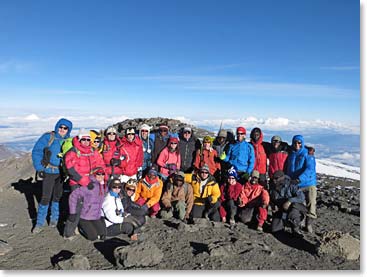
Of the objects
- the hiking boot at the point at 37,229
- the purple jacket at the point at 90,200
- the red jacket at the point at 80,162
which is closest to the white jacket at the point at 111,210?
the purple jacket at the point at 90,200

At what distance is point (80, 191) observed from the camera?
750cm

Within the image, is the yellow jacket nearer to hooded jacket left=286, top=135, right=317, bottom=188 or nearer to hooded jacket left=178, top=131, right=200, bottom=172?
hooded jacket left=178, top=131, right=200, bottom=172

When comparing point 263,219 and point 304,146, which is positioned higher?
point 304,146

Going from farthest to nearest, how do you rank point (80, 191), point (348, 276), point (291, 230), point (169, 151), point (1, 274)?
point (169, 151) → point (291, 230) → point (80, 191) → point (348, 276) → point (1, 274)

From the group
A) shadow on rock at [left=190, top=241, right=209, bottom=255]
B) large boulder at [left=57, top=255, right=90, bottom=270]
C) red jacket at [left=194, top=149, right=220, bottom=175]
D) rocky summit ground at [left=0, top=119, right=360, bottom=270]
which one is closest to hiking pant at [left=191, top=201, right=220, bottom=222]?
rocky summit ground at [left=0, top=119, right=360, bottom=270]

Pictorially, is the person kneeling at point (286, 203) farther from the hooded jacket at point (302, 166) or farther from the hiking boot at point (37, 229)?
the hiking boot at point (37, 229)

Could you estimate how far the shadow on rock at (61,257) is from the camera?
6504 mm

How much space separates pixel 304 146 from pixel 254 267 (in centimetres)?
408

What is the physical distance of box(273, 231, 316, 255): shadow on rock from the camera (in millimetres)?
7593

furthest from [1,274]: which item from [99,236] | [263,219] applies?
[263,219]

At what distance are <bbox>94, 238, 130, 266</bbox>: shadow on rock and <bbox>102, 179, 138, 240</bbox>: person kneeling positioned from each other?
0.77 ft

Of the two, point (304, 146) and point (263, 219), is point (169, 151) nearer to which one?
point (263, 219)

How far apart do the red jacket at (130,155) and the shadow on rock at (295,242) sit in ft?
13.7

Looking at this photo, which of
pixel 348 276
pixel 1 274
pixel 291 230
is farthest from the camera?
Answer: pixel 291 230
